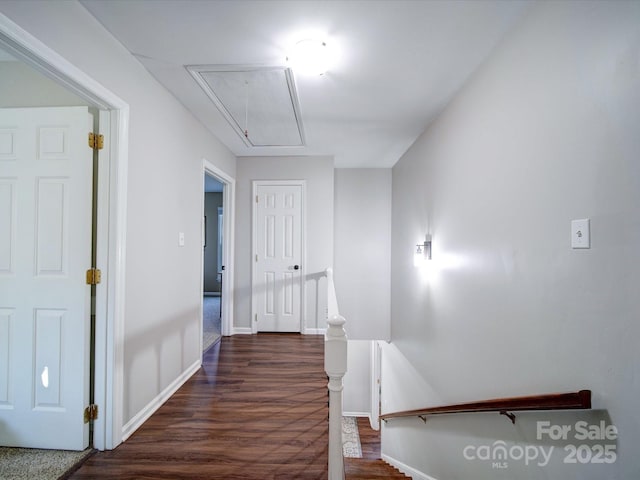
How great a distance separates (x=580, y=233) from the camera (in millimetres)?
1149

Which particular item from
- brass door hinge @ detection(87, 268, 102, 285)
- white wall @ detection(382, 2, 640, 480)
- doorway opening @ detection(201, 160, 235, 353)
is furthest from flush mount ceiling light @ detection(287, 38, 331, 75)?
brass door hinge @ detection(87, 268, 102, 285)

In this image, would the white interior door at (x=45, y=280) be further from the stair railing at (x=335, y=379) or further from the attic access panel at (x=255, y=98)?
the stair railing at (x=335, y=379)

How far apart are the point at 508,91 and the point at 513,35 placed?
277 millimetres

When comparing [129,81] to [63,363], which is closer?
[63,363]

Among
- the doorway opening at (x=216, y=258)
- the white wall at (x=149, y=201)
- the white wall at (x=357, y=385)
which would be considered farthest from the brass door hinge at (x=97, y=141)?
the white wall at (x=357, y=385)

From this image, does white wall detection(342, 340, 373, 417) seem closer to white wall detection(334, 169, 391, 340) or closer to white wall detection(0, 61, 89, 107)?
white wall detection(334, 169, 391, 340)

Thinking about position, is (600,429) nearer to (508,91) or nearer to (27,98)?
(508,91)

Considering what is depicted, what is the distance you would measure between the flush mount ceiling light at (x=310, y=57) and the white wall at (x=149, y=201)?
1.04 meters

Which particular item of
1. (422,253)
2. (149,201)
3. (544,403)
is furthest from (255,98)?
(544,403)

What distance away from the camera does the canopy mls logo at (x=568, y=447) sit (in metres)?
1.04

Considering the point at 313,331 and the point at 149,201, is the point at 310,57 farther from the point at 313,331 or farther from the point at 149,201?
the point at 313,331

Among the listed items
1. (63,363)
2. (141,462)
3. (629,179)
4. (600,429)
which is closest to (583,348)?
(600,429)

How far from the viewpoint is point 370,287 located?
4.95 meters

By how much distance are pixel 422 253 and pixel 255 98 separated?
2274mm
